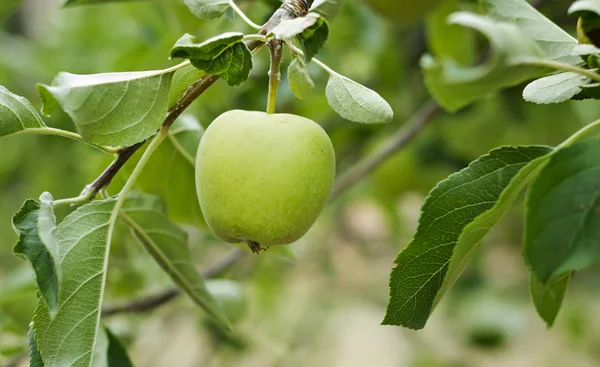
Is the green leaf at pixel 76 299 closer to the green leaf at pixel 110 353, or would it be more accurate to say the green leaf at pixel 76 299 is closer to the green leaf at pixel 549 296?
the green leaf at pixel 110 353

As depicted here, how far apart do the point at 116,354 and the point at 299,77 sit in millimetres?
341

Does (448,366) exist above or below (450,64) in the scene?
below

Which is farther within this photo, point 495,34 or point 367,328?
point 367,328

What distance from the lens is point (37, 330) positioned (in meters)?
0.47

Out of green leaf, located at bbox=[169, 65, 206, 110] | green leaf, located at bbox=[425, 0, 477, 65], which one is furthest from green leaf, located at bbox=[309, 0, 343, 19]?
green leaf, located at bbox=[425, 0, 477, 65]

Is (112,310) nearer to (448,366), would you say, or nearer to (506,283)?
(448,366)

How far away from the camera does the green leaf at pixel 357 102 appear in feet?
1.45

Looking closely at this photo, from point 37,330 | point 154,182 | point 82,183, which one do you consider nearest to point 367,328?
point 82,183

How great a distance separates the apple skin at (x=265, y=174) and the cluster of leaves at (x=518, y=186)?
82 mm

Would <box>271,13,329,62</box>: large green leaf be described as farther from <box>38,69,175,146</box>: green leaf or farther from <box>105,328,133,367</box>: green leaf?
<box>105,328,133,367</box>: green leaf

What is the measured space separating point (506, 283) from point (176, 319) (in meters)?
1.07

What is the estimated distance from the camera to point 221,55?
44 centimetres

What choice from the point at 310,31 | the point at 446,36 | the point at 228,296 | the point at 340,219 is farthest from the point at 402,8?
the point at 340,219

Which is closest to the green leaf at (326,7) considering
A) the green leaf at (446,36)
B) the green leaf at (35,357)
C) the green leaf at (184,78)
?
the green leaf at (184,78)
